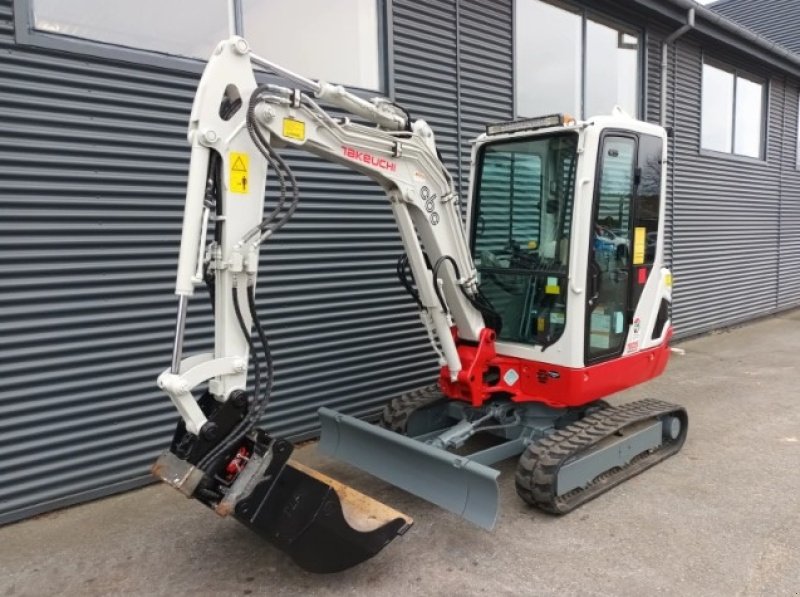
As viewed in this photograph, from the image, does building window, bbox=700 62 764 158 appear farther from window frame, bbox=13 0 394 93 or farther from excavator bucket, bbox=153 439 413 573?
excavator bucket, bbox=153 439 413 573

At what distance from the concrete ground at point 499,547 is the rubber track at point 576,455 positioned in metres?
0.09

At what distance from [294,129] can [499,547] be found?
260 cm

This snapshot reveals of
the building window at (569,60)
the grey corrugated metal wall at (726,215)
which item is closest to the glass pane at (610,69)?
the building window at (569,60)

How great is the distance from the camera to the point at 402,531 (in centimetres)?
325

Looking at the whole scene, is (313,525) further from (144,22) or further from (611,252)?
(144,22)

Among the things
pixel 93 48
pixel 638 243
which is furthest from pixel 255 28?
pixel 638 243

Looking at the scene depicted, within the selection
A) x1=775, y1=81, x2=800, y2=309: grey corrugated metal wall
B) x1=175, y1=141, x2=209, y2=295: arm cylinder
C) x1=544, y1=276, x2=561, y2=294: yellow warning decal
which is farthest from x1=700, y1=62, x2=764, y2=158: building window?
x1=175, y1=141, x2=209, y2=295: arm cylinder

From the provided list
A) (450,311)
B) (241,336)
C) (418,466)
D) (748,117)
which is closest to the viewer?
(241,336)

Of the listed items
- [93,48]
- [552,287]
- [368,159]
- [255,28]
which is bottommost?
[552,287]

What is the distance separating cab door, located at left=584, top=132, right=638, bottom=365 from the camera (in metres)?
4.23

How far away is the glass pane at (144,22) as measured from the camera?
412cm

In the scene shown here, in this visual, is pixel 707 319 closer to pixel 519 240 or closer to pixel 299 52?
pixel 519 240

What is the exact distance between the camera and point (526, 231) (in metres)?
4.55

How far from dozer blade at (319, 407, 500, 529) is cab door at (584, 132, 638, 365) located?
1299 millimetres
